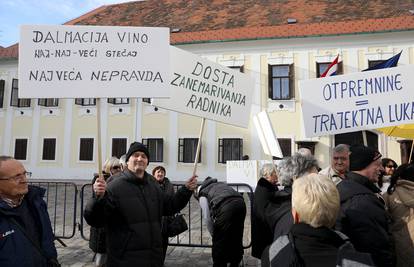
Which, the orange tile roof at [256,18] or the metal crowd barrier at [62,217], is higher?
the orange tile roof at [256,18]

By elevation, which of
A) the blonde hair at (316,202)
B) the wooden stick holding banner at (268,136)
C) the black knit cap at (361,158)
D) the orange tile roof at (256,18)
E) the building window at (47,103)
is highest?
the orange tile roof at (256,18)

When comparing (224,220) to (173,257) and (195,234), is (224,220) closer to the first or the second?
(173,257)

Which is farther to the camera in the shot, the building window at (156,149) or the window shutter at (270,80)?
the building window at (156,149)

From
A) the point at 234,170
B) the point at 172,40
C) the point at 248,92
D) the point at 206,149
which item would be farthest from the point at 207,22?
the point at 248,92

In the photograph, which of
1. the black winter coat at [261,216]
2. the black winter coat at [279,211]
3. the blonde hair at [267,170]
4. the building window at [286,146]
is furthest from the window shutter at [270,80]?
the black winter coat at [279,211]

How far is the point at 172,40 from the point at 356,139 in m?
11.3

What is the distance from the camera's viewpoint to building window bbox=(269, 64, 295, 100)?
18.2 meters

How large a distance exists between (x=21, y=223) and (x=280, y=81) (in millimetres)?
17369

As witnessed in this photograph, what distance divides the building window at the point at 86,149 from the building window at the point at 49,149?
1.76 metres

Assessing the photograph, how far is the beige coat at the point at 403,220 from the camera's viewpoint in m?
2.55

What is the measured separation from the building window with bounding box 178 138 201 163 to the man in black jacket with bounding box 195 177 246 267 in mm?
14276

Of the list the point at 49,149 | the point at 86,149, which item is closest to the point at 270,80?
the point at 86,149

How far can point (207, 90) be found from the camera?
405 centimetres

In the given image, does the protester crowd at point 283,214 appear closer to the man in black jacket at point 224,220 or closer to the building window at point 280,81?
the man in black jacket at point 224,220
